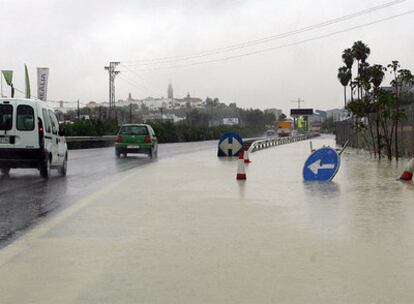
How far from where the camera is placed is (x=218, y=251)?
7.00 metres

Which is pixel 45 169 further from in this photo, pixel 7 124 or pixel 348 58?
pixel 348 58

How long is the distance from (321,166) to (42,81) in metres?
38.8

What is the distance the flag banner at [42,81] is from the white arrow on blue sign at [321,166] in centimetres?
3849

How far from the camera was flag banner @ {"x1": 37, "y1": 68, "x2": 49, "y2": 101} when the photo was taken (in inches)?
2008

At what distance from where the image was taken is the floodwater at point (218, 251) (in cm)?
529

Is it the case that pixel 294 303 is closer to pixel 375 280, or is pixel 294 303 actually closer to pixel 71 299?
pixel 375 280

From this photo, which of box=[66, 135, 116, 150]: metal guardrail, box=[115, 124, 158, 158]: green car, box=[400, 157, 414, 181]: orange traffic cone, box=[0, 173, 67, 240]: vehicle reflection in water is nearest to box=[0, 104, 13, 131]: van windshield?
box=[0, 173, 67, 240]: vehicle reflection in water

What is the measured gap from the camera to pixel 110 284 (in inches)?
219

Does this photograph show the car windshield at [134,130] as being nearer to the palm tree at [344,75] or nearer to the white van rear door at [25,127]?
the white van rear door at [25,127]

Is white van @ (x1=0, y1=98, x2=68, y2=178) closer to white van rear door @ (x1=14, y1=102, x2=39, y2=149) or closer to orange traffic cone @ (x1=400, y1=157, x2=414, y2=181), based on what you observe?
white van rear door @ (x1=14, y1=102, x2=39, y2=149)

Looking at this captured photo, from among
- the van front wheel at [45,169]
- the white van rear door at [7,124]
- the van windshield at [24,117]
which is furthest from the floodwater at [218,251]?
the white van rear door at [7,124]

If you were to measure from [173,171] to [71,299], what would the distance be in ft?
49.9

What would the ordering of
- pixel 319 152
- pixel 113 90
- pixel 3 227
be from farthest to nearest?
pixel 113 90, pixel 319 152, pixel 3 227

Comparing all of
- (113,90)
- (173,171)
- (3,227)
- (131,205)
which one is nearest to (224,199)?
(131,205)
